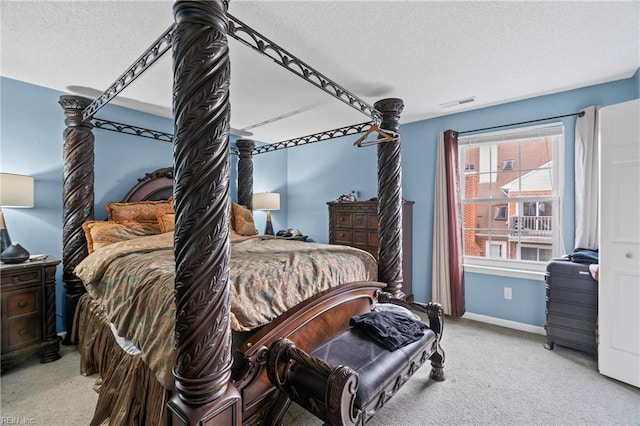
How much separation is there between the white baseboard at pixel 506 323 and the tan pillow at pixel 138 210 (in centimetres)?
389

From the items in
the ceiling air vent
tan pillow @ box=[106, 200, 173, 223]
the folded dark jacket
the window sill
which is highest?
the ceiling air vent

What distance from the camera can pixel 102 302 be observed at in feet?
6.72

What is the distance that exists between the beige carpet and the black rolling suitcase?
0.47 feet

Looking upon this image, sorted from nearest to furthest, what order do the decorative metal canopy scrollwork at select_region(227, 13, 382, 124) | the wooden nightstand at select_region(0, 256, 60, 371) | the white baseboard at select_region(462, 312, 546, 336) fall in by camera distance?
the decorative metal canopy scrollwork at select_region(227, 13, 382, 124), the wooden nightstand at select_region(0, 256, 60, 371), the white baseboard at select_region(462, 312, 546, 336)

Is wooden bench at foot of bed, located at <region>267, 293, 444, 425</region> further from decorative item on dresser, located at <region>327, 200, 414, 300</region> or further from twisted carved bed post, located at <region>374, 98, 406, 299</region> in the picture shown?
decorative item on dresser, located at <region>327, 200, 414, 300</region>

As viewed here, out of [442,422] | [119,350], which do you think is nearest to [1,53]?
[119,350]

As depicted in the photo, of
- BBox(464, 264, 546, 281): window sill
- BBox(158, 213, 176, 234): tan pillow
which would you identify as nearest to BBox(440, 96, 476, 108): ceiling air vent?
BBox(464, 264, 546, 281): window sill

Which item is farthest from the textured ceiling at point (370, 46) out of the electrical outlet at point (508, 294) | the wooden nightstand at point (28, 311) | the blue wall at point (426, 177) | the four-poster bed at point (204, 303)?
the electrical outlet at point (508, 294)

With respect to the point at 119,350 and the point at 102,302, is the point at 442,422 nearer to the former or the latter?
the point at 119,350

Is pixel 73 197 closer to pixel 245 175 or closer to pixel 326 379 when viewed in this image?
pixel 245 175

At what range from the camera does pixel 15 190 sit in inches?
93.5

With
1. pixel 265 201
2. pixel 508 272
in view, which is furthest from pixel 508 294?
pixel 265 201

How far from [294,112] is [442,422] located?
10.9 feet

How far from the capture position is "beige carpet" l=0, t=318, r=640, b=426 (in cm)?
181
